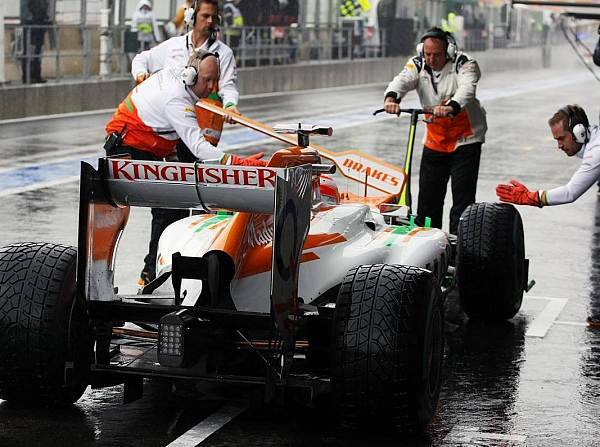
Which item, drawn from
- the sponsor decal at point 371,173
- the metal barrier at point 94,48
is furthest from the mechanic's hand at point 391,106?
the metal barrier at point 94,48

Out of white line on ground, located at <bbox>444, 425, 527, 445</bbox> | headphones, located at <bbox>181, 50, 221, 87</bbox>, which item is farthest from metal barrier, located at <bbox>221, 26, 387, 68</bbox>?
white line on ground, located at <bbox>444, 425, 527, 445</bbox>

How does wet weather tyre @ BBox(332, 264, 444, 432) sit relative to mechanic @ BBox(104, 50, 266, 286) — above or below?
below

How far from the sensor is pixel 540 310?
9750mm

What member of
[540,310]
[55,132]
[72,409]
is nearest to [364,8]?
[55,132]

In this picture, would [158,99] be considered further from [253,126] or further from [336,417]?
[336,417]

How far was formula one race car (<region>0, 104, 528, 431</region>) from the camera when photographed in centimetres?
625

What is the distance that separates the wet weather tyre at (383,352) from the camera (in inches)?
245

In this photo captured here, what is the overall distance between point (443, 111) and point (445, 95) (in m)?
0.48

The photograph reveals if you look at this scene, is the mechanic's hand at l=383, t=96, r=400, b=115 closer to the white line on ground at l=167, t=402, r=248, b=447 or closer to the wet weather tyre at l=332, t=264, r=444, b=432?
the white line on ground at l=167, t=402, r=248, b=447

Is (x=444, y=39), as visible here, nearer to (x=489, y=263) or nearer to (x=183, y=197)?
(x=489, y=263)

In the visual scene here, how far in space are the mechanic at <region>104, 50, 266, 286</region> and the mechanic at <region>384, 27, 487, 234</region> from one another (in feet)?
7.34

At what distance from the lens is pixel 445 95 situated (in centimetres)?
1080

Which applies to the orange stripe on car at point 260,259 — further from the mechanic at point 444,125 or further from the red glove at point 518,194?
the mechanic at point 444,125

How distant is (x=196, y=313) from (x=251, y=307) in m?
0.64
